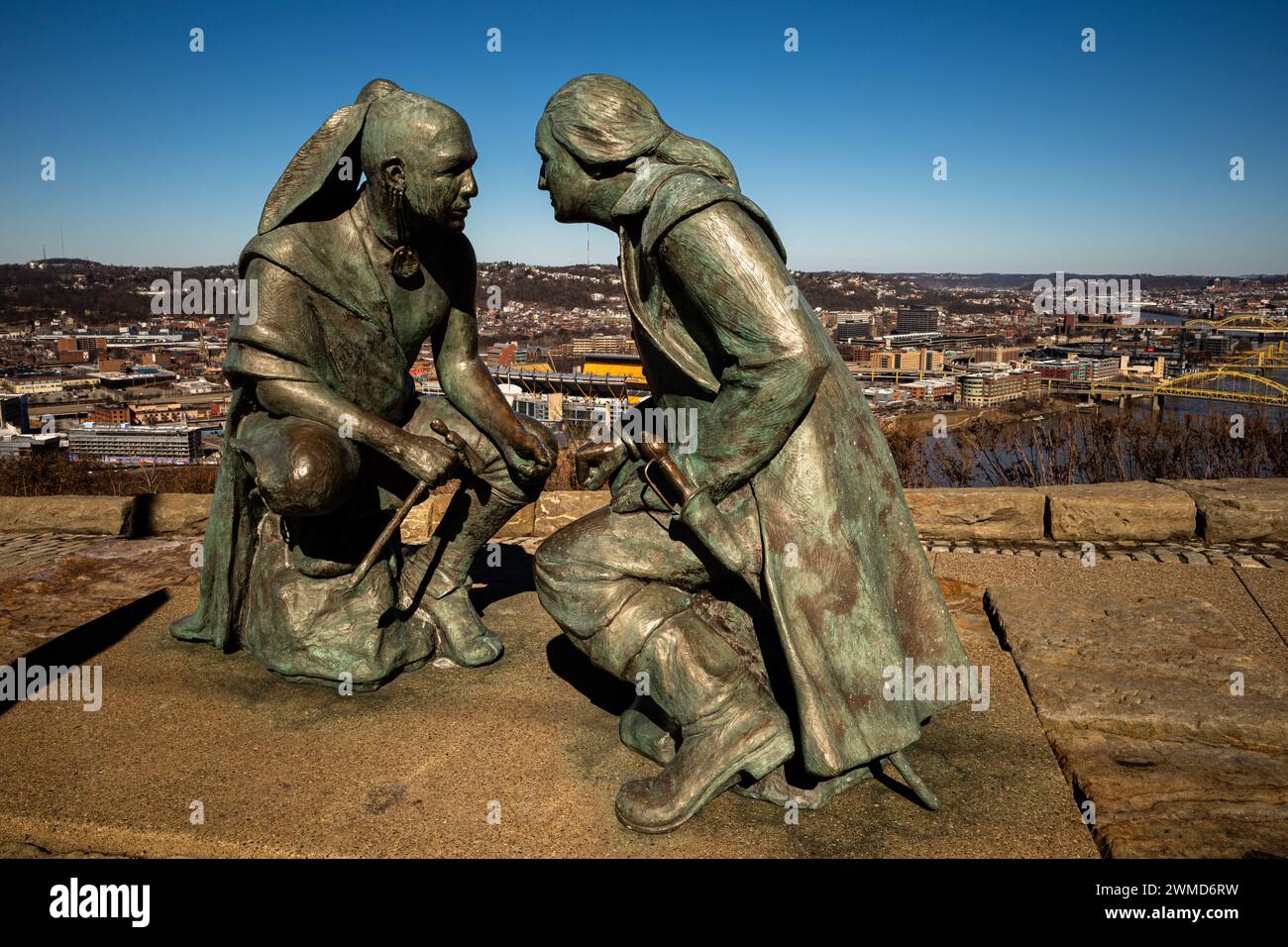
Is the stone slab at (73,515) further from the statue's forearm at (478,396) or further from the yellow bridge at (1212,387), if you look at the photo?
the yellow bridge at (1212,387)

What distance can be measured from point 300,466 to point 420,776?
3.59 feet

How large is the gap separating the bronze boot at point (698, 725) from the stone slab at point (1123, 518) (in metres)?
4.06

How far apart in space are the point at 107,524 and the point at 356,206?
3.75 m

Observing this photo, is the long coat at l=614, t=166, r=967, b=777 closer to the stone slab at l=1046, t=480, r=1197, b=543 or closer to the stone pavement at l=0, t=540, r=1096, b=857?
the stone pavement at l=0, t=540, r=1096, b=857

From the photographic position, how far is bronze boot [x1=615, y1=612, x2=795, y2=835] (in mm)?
2750

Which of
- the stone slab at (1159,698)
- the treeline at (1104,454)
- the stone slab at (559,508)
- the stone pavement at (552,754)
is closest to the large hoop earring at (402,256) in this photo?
the stone pavement at (552,754)

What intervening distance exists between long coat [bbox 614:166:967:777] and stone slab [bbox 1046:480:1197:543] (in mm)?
3813

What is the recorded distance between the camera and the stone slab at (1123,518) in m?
6.21

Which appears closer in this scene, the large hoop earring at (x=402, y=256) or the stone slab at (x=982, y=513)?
the large hoop earring at (x=402, y=256)

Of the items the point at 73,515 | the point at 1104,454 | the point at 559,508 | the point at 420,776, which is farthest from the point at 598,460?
the point at 1104,454

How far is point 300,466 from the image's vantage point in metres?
3.26

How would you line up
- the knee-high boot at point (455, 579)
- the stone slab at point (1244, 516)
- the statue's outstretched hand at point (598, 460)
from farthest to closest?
the stone slab at point (1244, 516) → the knee-high boot at point (455, 579) → the statue's outstretched hand at point (598, 460)

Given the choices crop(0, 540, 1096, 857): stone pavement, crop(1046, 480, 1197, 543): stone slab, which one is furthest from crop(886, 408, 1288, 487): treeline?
crop(0, 540, 1096, 857): stone pavement

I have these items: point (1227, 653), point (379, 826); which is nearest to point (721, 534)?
point (379, 826)
